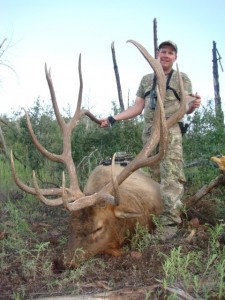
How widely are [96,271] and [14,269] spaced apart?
0.77 meters

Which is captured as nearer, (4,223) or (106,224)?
(106,224)

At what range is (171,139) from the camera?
4.97 metres

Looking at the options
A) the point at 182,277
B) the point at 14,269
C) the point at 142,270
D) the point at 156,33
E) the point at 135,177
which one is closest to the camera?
the point at 182,277

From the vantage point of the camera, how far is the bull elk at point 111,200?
404 centimetres

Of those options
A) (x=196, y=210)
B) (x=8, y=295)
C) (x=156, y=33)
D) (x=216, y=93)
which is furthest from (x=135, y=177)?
(x=156, y=33)

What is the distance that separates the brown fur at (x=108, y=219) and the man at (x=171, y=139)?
0.17m

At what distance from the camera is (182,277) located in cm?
347

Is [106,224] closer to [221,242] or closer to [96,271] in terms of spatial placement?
[96,271]

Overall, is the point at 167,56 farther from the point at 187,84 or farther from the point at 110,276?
the point at 110,276

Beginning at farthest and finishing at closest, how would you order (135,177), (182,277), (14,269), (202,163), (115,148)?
(115,148), (202,163), (135,177), (14,269), (182,277)

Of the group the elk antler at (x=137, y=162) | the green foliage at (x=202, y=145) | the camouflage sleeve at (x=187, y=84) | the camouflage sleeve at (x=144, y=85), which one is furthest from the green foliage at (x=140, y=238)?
the camouflage sleeve at (x=144, y=85)

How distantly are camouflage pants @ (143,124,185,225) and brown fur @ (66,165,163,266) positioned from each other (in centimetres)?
14

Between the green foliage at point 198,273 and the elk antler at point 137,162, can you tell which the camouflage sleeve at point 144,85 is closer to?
the elk antler at point 137,162

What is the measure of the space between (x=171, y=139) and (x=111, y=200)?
1.18 m
